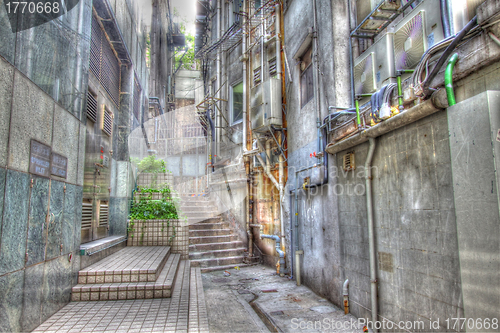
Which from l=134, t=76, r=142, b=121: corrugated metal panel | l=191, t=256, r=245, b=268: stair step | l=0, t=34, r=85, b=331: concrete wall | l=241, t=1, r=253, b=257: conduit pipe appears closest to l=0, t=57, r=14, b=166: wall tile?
l=0, t=34, r=85, b=331: concrete wall

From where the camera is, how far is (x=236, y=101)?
13.4m

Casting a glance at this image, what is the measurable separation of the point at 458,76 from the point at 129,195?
9003mm

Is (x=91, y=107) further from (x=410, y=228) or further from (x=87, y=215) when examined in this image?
(x=410, y=228)

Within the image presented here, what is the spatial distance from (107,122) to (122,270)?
4.67m

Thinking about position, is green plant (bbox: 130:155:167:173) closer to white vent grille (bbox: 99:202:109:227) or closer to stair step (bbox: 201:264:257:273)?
white vent grille (bbox: 99:202:109:227)

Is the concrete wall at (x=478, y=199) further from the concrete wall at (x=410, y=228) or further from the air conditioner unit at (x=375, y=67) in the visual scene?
the air conditioner unit at (x=375, y=67)

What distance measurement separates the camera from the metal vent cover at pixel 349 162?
5730 mm

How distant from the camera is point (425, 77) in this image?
12.8 feet

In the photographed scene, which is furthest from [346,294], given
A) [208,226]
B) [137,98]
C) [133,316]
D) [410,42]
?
[137,98]

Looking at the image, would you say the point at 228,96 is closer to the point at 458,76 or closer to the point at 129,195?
the point at 129,195

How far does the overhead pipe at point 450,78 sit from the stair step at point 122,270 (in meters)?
5.48

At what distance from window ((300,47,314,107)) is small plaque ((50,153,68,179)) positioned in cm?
563

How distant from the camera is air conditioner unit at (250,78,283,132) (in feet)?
29.2

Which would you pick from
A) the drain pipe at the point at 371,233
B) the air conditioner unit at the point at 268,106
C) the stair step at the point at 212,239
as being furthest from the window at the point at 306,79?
the stair step at the point at 212,239
